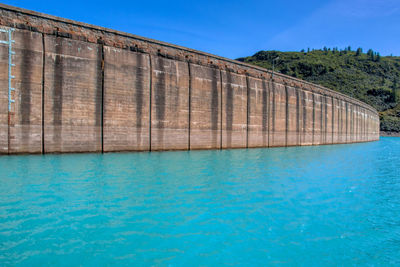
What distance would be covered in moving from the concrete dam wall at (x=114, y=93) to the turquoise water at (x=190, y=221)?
7598 mm

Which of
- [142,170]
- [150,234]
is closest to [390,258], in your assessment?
[150,234]

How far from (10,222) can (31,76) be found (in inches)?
578

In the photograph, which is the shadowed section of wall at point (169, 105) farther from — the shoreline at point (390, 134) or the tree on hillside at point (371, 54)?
the tree on hillside at point (371, 54)

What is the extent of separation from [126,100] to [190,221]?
655 inches

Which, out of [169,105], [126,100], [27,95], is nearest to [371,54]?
[169,105]

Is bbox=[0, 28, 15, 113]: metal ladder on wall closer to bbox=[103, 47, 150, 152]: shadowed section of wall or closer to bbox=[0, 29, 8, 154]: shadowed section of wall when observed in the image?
bbox=[0, 29, 8, 154]: shadowed section of wall

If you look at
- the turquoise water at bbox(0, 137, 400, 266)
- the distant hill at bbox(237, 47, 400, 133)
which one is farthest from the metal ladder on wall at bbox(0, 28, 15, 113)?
the distant hill at bbox(237, 47, 400, 133)

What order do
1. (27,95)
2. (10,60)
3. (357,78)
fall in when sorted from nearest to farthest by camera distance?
(10,60)
(27,95)
(357,78)

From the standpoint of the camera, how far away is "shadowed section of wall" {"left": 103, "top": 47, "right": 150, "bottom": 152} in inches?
805

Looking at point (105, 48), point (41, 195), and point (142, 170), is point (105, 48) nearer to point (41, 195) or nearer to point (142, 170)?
point (142, 170)

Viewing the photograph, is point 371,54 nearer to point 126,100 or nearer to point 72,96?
point 126,100

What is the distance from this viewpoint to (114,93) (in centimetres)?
2077

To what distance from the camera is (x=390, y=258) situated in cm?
507

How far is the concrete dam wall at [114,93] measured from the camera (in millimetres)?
17312
